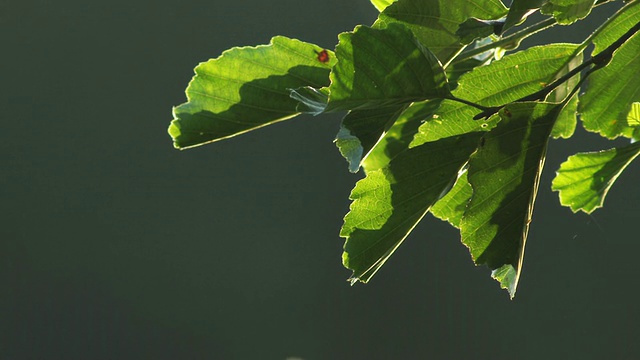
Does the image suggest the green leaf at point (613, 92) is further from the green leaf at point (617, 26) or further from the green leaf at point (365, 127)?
Result: the green leaf at point (365, 127)

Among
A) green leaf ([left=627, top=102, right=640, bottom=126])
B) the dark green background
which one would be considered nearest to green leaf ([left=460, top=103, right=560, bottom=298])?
green leaf ([left=627, top=102, right=640, bottom=126])

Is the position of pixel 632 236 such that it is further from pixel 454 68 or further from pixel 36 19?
pixel 454 68

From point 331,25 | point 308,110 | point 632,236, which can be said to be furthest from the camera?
point 331,25

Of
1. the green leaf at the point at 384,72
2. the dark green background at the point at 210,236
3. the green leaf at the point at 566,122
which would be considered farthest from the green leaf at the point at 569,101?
the dark green background at the point at 210,236

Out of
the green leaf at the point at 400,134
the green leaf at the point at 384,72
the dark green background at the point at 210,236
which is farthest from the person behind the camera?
the dark green background at the point at 210,236

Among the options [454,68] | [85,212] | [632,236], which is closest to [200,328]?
[85,212]

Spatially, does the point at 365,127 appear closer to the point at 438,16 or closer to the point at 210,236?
the point at 438,16

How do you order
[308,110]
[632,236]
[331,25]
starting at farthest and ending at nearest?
[331,25], [632,236], [308,110]
